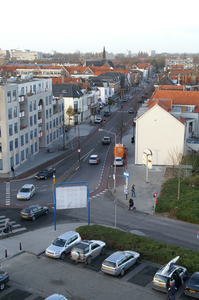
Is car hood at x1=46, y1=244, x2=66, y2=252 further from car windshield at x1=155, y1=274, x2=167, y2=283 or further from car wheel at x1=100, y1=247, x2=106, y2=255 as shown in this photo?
car windshield at x1=155, y1=274, x2=167, y2=283

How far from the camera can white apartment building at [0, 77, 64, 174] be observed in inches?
1751

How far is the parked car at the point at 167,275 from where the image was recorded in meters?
19.1

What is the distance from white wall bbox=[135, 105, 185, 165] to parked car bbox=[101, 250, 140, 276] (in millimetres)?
27706

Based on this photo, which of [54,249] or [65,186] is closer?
[54,249]

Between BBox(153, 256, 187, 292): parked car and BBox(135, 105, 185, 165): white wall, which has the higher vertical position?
BBox(135, 105, 185, 165): white wall

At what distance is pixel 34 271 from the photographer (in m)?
21.8

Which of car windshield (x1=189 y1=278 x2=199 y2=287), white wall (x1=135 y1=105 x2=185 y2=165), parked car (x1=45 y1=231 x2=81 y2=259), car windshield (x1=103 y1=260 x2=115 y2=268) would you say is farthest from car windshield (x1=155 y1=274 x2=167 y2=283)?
white wall (x1=135 y1=105 x2=185 y2=165)

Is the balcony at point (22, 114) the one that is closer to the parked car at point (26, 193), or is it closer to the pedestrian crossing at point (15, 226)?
the parked car at point (26, 193)

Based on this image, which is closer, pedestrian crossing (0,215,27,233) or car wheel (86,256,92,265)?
car wheel (86,256,92,265)

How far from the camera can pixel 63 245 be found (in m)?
23.7

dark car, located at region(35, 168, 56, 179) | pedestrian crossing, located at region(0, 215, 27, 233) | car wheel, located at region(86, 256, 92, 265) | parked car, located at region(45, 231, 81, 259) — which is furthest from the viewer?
dark car, located at region(35, 168, 56, 179)

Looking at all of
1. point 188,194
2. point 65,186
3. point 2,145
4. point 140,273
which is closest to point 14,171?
point 2,145

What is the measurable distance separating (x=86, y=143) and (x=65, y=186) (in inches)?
1423

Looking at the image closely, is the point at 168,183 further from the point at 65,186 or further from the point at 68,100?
the point at 68,100
